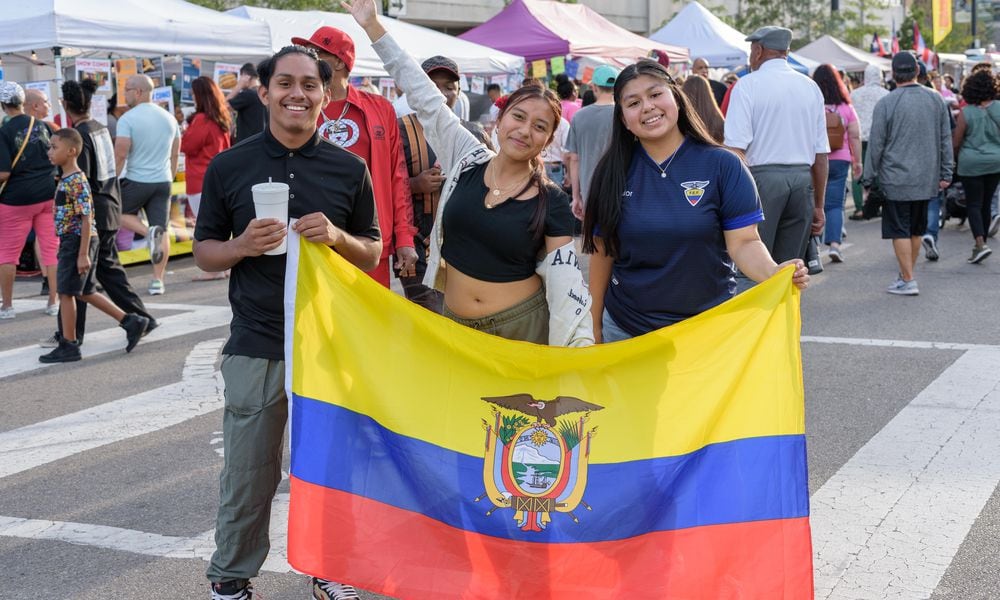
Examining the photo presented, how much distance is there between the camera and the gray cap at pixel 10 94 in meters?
10.0

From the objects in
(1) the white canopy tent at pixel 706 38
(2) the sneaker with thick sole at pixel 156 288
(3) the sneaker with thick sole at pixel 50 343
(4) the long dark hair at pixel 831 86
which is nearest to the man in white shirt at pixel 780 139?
(4) the long dark hair at pixel 831 86

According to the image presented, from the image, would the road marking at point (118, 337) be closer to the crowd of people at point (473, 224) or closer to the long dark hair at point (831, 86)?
the crowd of people at point (473, 224)

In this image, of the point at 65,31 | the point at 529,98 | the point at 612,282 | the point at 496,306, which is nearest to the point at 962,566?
the point at 612,282

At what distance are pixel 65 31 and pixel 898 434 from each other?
10.5 meters

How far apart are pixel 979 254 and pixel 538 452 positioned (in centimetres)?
991

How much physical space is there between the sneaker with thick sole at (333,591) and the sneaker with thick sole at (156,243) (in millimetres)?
8147

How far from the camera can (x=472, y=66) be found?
64.7ft

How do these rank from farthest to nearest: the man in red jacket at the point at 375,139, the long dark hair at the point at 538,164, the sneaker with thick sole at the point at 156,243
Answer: the sneaker with thick sole at the point at 156,243 → the man in red jacket at the point at 375,139 → the long dark hair at the point at 538,164

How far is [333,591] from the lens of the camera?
13.7 feet

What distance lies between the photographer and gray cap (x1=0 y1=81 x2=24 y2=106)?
33.0 feet

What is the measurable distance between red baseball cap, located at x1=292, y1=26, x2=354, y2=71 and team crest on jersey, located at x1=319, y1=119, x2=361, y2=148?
0.27 metres

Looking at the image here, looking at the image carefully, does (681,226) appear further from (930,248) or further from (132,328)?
(930,248)

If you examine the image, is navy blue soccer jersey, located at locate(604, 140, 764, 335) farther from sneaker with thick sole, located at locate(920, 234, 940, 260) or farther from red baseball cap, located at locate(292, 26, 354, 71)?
sneaker with thick sole, located at locate(920, 234, 940, 260)

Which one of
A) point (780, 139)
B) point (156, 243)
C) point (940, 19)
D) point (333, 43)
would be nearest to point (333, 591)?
point (333, 43)
